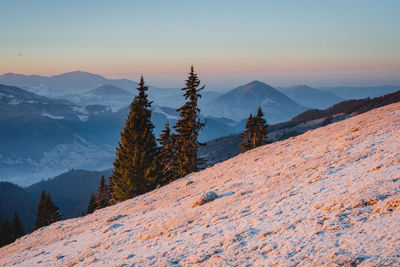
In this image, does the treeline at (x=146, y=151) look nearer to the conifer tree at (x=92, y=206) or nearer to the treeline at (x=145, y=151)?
the treeline at (x=145, y=151)

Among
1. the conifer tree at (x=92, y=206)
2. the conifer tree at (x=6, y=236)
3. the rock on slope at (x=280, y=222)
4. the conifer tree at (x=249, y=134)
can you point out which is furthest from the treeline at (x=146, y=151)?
the conifer tree at (x=6, y=236)

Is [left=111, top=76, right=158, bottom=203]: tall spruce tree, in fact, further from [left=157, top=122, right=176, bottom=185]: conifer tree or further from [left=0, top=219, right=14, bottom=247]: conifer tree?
[left=0, top=219, right=14, bottom=247]: conifer tree

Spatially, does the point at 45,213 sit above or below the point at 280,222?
below

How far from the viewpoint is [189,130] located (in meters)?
32.7

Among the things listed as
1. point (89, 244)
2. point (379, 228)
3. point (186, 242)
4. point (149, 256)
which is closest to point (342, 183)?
point (379, 228)

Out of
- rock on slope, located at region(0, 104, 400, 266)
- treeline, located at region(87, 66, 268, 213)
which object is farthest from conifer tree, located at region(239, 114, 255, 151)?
rock on slope, located at region(0, 104, 400, 266)

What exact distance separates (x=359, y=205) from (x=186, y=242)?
14.6 ft

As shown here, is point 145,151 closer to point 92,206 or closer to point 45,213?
point 45,213

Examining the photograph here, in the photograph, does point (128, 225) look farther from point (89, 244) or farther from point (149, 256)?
point (149, 256)

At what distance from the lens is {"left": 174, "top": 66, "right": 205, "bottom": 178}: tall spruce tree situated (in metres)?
31.7

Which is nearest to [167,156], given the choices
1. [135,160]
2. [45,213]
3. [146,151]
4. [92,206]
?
[146,151]

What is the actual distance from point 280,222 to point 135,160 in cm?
2514

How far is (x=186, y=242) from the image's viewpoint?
284 inches

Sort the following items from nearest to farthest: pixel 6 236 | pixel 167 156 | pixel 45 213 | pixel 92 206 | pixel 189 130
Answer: pixel 189 130 → pixel 167 156 → pixel 45 213 → pixel 6 236 → pixel 92 206
